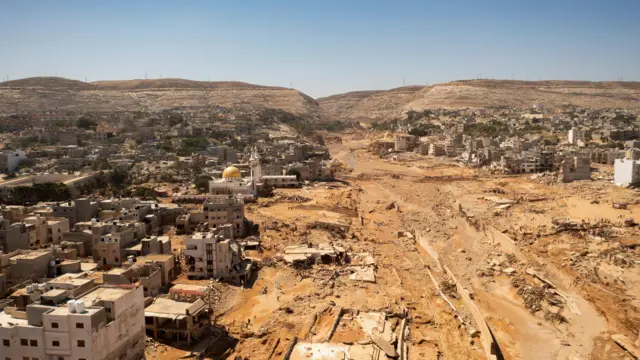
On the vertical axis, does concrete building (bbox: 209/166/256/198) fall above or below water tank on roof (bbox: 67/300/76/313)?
below

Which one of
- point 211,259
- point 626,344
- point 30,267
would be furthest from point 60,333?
point 626,344

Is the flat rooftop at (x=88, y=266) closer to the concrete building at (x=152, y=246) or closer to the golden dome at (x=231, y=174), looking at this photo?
the concrete building at (x=152, y=246)

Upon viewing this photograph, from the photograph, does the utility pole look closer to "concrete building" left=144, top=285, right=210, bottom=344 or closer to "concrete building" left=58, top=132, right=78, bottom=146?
"concrete building" left=144, top=285, right=210, bottom=344

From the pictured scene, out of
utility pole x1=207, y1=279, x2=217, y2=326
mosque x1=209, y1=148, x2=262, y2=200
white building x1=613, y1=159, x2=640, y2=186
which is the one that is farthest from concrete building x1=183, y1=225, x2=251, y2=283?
white building x1=613, y1=159, x2=640, y2=186

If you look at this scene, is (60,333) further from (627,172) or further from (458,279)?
(627,172)

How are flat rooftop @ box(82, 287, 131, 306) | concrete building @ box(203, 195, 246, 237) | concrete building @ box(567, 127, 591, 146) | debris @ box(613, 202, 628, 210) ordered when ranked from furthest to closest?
concrete building @ box(567, 127, 591, 146), debris @ box(613, 202, 628, 210), concrete building @ box(203, 195, 246, 237), flat rooftop @ box(82, 287, 131, 306)

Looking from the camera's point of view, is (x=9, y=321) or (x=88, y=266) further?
(x=88, y=266)
